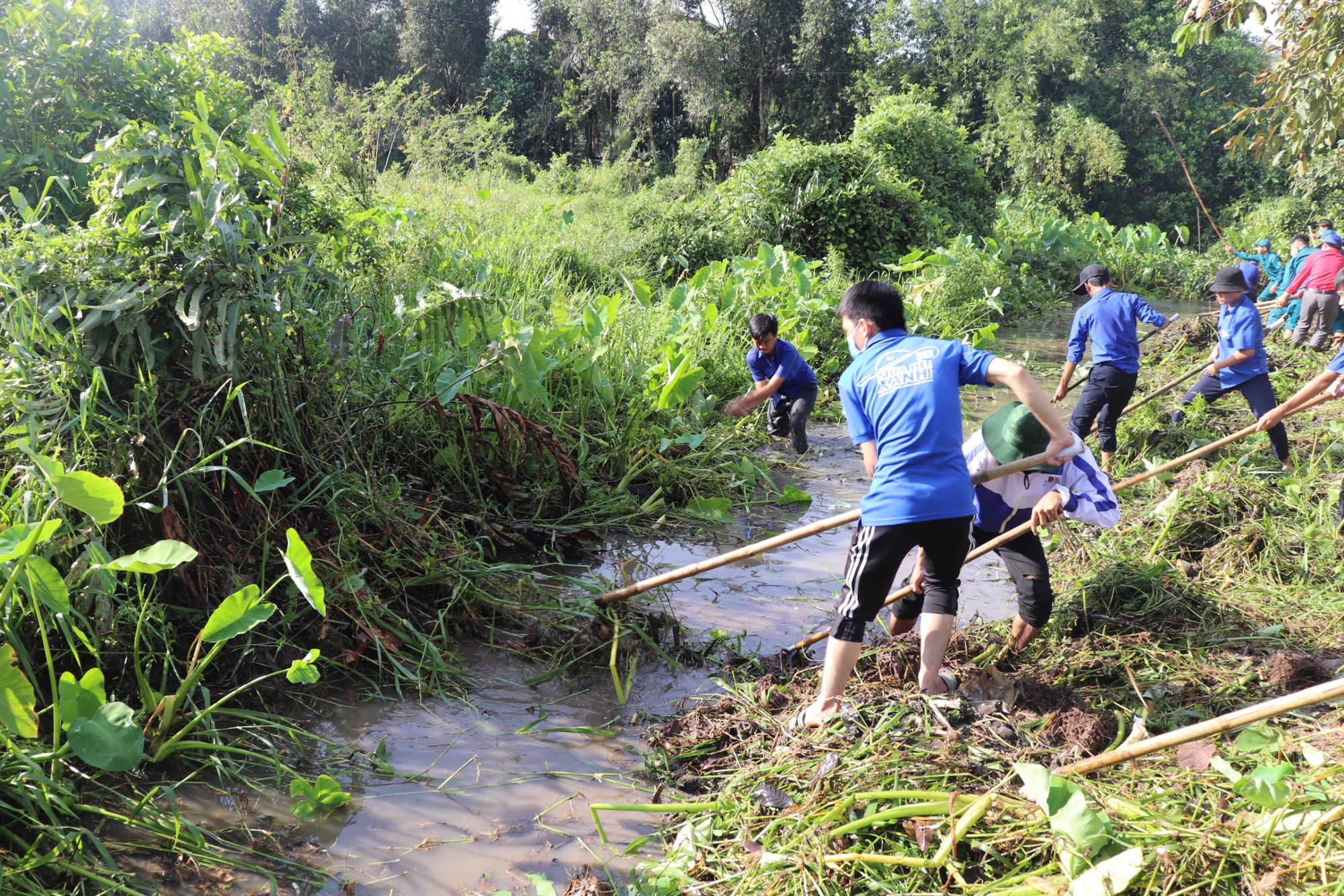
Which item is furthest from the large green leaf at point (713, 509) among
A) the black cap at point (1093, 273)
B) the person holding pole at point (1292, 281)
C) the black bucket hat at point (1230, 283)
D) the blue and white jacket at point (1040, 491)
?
the person holding pole at point (1292, 281)

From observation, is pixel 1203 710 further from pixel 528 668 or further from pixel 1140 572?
pixel 528 668

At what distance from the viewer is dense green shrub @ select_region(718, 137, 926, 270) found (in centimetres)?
1330

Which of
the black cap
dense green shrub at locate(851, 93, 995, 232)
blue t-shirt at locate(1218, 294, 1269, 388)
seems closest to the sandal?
the black cap

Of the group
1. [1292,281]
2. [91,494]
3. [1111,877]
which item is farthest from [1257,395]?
[91,494]

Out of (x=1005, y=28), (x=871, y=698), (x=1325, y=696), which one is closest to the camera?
(x=1325, y=696)

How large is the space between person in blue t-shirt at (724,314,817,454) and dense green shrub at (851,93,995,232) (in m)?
8.57

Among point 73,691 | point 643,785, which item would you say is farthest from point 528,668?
point 73,691

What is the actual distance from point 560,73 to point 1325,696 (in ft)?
97.5

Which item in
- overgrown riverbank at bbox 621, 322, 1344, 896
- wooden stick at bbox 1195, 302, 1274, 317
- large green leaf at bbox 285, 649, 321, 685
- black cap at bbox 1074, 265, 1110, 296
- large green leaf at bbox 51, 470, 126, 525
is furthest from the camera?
wooden stick at bbox 1195, 302, 1274, 317

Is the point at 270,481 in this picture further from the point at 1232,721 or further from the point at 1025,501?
the point at 1232,721

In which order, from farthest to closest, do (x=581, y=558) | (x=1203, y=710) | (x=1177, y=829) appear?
(x=581, y=558)
(x=1203, y=710)
(x=1177, y=829)

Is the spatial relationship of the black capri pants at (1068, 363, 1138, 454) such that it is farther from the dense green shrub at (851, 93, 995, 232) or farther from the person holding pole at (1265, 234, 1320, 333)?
the dense green shrub at (851, 93, 995, 232)

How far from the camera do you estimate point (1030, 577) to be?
12.2 feet

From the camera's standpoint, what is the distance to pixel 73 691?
2.46 m
